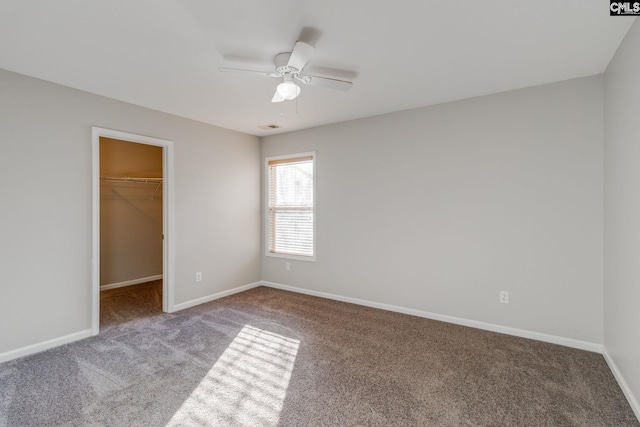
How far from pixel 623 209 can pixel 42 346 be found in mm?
4958

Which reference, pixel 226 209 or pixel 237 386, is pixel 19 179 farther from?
pixel 237 386

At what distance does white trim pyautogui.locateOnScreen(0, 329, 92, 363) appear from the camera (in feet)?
8.75

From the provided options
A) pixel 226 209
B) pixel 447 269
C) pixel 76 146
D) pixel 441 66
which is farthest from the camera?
pixel 226 209

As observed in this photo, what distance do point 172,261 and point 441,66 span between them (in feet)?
12.2

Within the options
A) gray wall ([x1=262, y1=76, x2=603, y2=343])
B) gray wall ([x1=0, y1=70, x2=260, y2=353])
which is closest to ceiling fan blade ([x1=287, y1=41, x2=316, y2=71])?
gray wall ([x1=262, y1=76, x2=603, y2=343])

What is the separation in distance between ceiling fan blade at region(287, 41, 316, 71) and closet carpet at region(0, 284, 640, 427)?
2384 mm

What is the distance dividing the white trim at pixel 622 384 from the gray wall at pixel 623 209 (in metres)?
0.04

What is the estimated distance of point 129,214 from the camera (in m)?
5.31

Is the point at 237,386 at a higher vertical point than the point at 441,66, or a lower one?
lower

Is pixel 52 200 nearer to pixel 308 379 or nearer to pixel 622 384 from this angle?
pixel 308 379

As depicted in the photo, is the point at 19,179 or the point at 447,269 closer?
the point at 19,179

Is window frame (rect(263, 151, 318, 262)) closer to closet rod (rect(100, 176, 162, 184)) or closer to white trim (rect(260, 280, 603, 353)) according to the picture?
white trim (rect(260, 280, 603, 353))

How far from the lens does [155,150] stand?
5551mm

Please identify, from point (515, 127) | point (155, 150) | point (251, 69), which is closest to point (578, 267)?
point (515, 127)
